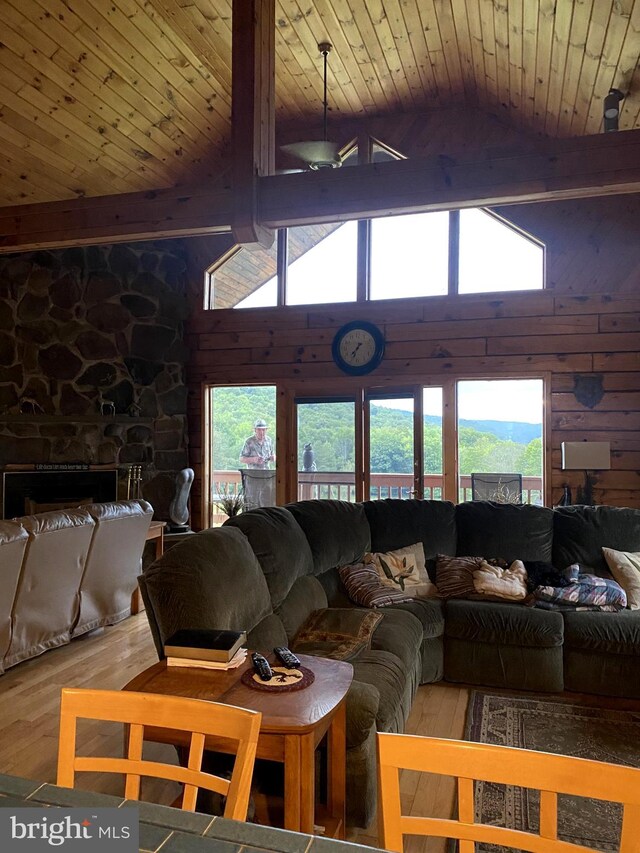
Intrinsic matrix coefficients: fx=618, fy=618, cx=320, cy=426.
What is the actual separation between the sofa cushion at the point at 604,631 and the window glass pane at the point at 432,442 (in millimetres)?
2814

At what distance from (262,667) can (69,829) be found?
3.99ft

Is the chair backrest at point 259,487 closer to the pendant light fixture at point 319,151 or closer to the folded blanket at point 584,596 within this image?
the pendant light fixture at point 319,151

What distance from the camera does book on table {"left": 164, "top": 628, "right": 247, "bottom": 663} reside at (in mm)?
2039

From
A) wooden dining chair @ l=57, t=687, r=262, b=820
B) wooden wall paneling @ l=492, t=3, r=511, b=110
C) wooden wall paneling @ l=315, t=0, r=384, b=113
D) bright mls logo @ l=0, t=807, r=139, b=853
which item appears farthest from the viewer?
wooden wall paneling @ l=315, t=0, r=384, b=113

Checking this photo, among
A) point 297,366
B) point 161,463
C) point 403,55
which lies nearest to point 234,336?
point 297,366

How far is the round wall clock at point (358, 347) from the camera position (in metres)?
6.23

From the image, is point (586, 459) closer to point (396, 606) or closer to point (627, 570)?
point (627, 570)

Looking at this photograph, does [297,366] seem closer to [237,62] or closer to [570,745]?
[237,62]

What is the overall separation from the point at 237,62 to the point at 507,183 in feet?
5.71

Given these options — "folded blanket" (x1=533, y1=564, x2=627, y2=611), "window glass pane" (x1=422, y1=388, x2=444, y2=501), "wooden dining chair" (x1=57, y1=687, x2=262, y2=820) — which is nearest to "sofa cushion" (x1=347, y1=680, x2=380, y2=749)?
"wooden dining chair" (x1=57, y1=687, x2=262, y2=820)

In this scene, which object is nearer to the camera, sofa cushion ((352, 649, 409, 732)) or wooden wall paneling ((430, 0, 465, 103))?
sofa cushion ((352, 649, 409, 732))

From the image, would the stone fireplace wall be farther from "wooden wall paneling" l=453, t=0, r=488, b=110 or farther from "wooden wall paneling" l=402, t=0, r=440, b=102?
"wooden wall paneling" l=453, t=0, r=488, b=110

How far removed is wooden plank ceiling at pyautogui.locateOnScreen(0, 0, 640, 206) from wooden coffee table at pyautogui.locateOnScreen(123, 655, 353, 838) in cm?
433

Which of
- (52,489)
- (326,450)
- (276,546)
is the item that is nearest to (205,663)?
(276,546)
